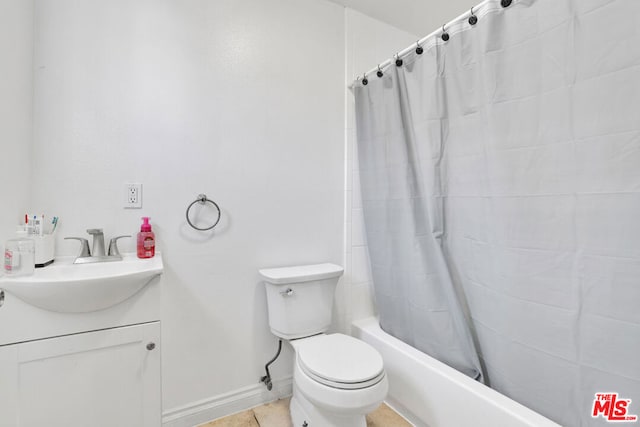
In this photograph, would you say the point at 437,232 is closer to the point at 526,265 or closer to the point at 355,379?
the point at 526,265

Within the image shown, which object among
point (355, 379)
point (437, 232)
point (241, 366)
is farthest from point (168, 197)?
point (437, 232)

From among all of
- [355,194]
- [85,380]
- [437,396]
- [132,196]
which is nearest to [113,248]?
[132,196]

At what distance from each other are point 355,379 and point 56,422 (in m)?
1.04

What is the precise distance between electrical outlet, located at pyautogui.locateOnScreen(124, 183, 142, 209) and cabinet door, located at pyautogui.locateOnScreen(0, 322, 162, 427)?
1.79 feet

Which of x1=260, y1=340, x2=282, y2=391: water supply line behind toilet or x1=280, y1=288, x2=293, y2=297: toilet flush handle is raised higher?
x1=280, y1=288, x2=293, y2=297: toilet flush handle

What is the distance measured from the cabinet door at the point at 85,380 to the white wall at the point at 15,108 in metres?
0.43

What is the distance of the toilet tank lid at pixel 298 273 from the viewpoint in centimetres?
142

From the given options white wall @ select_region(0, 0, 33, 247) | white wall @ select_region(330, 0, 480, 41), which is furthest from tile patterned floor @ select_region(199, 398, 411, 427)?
white wall @ select_region(330, 0, 480, 41)

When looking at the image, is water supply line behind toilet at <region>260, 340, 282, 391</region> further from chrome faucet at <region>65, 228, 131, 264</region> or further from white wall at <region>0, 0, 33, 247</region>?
white wall at <region>0, 0, 33, 247</region>

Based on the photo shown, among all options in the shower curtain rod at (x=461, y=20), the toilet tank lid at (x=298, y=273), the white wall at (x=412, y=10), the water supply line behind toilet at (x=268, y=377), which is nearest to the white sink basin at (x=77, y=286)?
the toilet tank lid at (x=298, y=273)

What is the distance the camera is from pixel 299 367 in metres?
1.23

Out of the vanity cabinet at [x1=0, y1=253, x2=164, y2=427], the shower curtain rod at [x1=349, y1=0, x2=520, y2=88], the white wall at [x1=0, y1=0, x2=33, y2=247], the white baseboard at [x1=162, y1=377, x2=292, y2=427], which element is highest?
the shower curtain rod at [x1=349, y1=0, x2=520, y2=88]

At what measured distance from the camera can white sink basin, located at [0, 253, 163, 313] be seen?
886mm

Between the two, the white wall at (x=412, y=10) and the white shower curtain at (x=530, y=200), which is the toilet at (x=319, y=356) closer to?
the white shower curtain at (x=530, y=200)
